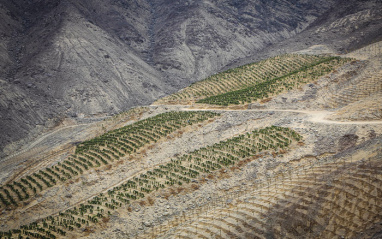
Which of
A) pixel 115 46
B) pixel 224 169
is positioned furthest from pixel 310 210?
pixel 115 46

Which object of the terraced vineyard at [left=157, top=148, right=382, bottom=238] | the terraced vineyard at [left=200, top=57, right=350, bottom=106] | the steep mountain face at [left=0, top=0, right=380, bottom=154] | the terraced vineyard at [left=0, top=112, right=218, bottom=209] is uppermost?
the steep mountain face at [left=0, top=0, right=380, bottom=154]

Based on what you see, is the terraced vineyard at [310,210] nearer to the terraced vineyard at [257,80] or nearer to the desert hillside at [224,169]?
the desert hillside at [224,169]

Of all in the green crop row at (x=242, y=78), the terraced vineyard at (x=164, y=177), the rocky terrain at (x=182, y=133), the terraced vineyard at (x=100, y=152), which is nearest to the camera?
the rocky terrain at (x=182, y=133)

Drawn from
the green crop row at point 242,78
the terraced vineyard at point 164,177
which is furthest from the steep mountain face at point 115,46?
Answer: the terraced vineyard at point 164,177

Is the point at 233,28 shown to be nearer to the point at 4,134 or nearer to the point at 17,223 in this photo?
the point at 4,134

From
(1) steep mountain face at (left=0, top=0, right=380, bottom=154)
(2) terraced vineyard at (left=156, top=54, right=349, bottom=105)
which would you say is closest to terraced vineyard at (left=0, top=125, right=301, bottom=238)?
(2) terraced vineyard at (left=156, top=54, right=349, bottom=105)

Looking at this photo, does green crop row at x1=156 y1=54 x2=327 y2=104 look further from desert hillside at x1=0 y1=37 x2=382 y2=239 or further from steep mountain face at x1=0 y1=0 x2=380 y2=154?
steep mountain face at x1=0 y1=0 x2=380 y2=154

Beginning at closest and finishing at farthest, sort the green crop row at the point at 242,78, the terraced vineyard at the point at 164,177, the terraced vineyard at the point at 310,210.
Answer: the terraced vineyard at the point at 310,210 < the terraced vineyard at the point at 164,177 < the green crop row at the point at 242,78

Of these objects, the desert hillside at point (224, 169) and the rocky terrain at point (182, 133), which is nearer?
the desert hillside at point (224, 169)
